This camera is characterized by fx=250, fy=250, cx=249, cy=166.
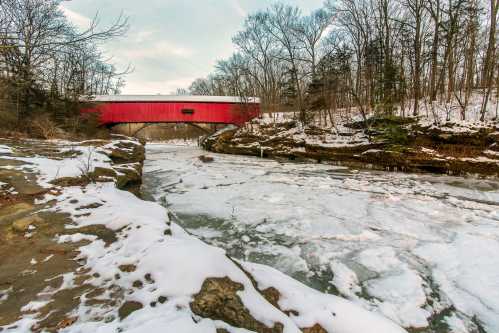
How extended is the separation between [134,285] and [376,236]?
372cm

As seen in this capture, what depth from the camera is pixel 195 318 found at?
1.59m

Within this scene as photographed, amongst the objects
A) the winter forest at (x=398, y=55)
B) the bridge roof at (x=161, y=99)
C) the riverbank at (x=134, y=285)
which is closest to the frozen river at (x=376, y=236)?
the riverbank at (x=134, y=285)

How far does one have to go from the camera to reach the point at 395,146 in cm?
1121

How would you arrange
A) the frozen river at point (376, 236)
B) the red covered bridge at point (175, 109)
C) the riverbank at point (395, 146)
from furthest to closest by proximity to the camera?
the red covered bridge at point (175, 109), the riverbank at point (395, 146), the frozen river at point (376, 236)

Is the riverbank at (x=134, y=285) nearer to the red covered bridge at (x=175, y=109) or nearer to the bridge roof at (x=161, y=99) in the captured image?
the red covered bridge at (x=175, y=109)

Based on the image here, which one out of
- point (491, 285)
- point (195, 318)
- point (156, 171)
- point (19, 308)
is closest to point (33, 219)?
point (19, 308)

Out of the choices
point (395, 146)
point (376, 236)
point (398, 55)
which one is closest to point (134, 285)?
point (376, 236)

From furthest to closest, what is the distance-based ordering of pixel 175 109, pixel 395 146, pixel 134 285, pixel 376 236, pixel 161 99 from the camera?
pixel 175 109 → pixel 161 99 → pixel 395 146 → pixel 376 236 → pixel 134 285

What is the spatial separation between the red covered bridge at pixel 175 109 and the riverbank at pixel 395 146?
5.34 m

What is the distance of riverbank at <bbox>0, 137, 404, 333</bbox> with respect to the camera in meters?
1.60

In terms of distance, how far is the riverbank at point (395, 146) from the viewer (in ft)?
30.9

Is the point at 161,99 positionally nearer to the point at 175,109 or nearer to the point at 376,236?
the point at 175,109

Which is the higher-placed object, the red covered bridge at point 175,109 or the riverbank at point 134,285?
the red covered bridge at point 175,109

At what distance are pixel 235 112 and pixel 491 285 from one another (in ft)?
67.4
